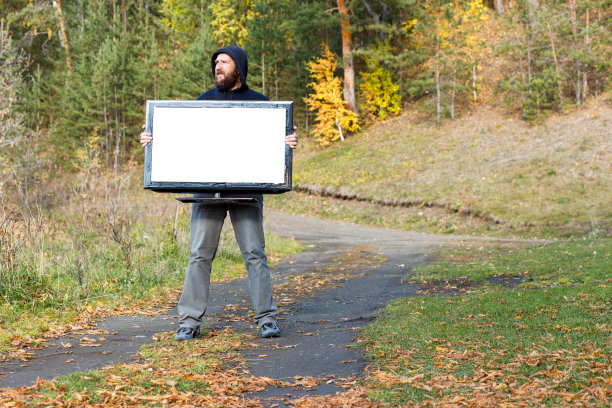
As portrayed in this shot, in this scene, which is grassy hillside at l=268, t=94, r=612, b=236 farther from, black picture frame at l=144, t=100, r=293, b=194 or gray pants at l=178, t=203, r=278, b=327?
black picture frame at l=144, t=100, r=293, b=194

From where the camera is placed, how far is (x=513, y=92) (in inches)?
1117

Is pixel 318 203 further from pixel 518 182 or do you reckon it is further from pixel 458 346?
pixel 458 346

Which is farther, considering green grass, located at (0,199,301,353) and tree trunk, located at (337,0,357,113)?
tree trunk, located at (337,0,357,113)

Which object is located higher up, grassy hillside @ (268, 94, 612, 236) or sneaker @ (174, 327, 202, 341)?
grassy hillside @ (268, 94, 612, 236)

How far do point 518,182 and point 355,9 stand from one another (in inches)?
650

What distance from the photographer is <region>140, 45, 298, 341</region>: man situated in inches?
203

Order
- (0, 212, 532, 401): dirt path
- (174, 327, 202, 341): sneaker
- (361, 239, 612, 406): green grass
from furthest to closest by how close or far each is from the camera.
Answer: (174, 327, 202, 341): sneaker < (0, 212, 532, 401): dirt path < (361, 239, 612, 406): green grass

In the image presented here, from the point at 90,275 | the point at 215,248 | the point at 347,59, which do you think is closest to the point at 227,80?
the point at 215,248

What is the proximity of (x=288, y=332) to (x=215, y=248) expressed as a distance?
3.35 ft

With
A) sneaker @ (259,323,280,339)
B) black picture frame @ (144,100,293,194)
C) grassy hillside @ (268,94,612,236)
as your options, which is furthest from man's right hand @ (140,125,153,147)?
grassy hillside @ (268,94,612,236)

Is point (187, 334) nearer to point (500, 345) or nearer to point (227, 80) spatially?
point (227, 80)

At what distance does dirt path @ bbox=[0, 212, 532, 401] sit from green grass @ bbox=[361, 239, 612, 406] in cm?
31

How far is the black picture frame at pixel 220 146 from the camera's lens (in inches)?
182

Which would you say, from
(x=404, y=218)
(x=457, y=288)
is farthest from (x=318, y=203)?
(x=457, y=288)
